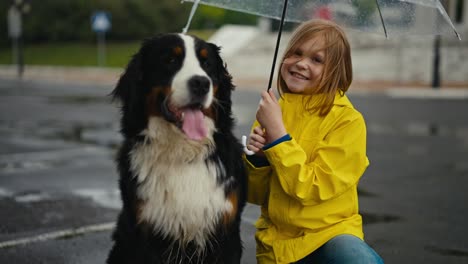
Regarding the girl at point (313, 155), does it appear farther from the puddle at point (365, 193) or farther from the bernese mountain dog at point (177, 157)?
the puddle at point (365, 193)

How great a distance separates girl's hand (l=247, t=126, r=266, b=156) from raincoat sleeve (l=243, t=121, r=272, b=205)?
0.15 metres

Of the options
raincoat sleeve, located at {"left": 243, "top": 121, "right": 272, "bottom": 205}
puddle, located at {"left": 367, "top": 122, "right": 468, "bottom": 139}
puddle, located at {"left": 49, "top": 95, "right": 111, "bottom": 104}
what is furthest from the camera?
puddle, located at {"left": 49, "top": 95, "right": 111, "bottom": 104}

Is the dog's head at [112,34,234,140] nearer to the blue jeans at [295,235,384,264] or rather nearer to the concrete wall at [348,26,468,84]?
the blue jeans at [295,235,384,264]

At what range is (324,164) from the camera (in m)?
3.56

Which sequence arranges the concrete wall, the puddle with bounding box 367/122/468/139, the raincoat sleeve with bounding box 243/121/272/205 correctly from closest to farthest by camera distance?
the raincoat sleeve with bounding box 243/121/272/205, the puddle with bounding box 367/122/468/139, the concrete wall

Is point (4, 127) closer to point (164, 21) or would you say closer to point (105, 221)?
point (105, 221)

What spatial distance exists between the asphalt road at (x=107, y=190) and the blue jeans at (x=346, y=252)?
4.34ft

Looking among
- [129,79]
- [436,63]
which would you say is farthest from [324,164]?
[436,63]

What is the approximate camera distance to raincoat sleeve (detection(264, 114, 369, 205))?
3473 mm

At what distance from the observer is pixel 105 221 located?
590 centimetres

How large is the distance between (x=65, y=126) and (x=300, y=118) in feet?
32.8

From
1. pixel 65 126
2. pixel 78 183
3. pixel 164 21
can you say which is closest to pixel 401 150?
pixel 78 183

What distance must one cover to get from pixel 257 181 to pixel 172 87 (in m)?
0.94

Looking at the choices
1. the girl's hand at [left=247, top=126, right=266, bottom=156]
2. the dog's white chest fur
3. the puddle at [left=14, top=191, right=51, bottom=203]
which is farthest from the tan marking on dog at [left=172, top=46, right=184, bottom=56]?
the puddle at [left=14, top=191, right=51, bottom=203]
